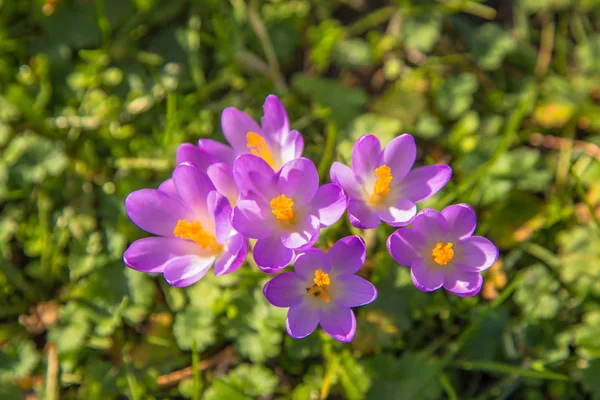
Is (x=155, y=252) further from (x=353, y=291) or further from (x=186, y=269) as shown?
(x=353, y=291)

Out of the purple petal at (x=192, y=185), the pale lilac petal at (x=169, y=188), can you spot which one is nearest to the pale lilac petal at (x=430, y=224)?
the purple petal at (x=192, y=185)

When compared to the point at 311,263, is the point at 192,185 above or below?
above

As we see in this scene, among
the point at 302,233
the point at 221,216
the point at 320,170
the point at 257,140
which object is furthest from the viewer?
the point at 320,170

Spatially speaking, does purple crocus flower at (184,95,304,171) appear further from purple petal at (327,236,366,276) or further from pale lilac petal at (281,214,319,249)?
purple petal at (327,236,366,276)

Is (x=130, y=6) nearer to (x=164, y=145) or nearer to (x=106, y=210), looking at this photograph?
(x=164, y=145)

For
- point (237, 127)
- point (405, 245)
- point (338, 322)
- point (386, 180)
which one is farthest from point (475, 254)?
point (237, 127)

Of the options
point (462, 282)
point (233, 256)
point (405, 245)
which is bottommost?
point (462, 282)

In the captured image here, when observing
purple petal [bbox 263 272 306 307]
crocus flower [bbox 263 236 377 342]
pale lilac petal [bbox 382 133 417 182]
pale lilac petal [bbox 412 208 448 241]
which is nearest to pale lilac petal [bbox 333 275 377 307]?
crocus flower [bbox 263 236 377 342]
